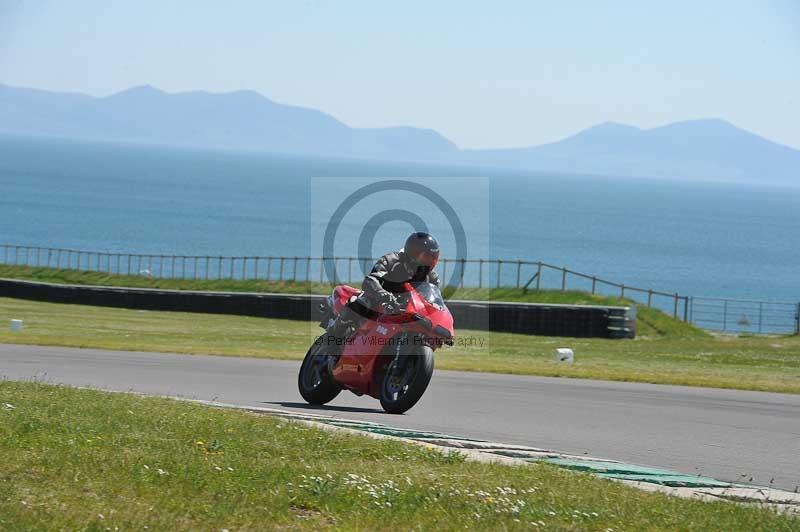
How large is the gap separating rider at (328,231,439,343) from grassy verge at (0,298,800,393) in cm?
700

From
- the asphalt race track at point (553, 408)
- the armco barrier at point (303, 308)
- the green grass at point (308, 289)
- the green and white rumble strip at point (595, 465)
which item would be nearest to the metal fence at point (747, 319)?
the green grass at point (308, 289)

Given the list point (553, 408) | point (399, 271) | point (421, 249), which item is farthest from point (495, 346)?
point (421, 249)

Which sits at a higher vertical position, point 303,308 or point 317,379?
point 317,379

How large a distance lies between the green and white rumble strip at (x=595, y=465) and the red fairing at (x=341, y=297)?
5.32ft

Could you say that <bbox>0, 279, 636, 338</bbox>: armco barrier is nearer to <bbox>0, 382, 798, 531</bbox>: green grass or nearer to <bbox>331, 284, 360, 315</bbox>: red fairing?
<bbox>331, 284, 360, 315</bbox>: red fairing

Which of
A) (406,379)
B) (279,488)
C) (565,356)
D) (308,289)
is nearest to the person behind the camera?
(279,488)

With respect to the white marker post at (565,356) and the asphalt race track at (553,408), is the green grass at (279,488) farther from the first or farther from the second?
the white marker post at (565,356)

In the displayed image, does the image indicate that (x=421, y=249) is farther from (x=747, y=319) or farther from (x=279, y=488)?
(x=747, y=319)

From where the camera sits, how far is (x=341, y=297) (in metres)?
13.1

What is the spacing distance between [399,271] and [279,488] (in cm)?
528

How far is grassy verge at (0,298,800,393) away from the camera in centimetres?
2022

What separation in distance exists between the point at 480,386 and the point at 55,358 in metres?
7.38

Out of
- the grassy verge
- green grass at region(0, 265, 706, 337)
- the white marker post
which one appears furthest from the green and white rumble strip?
green grass at region(0, 265, 706, 337)

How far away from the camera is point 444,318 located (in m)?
12.1
